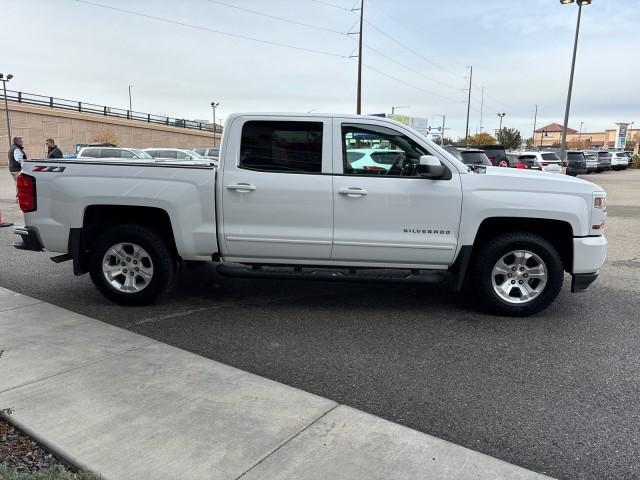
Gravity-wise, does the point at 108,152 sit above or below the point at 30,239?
above

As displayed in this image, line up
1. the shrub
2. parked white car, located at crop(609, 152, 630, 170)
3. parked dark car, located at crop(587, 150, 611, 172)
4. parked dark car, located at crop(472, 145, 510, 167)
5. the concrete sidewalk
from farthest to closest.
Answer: parked white car, located at crop(609, 152, 630, 170) < parked dark car, located at crop(587, 150, 611, 172) < parked dark car, located at crop(472, 145, 510, 167) < the concrete sidewalk < the shrub

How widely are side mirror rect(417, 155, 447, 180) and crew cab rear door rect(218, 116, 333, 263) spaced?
90 cm

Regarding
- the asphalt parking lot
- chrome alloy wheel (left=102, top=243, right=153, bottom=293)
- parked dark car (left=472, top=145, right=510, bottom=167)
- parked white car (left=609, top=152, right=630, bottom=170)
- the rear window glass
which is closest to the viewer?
the asphalt parking lot

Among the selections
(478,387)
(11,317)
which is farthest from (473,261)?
(11,317)

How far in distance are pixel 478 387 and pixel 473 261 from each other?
181 centimetres

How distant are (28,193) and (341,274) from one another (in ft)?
10.9

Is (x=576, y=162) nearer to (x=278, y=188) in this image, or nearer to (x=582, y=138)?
(x=278, y=188)

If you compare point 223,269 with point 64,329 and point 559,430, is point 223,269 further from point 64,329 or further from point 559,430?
point 559,430

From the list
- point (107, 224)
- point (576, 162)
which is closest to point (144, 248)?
point (107, 224)

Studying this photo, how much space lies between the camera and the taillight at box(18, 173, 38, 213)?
17.7 feet

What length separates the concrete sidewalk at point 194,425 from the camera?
2764mm

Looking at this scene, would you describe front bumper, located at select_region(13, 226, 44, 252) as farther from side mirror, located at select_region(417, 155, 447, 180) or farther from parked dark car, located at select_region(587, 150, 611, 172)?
parked dark car, located at select_region(587, 150, 611, 172)

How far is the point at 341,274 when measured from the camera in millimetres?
5324

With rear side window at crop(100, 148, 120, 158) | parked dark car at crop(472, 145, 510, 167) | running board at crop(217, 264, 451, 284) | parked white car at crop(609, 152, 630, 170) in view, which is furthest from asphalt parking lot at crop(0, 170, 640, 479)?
parked white car at crop(609, 152, 630, 170)
